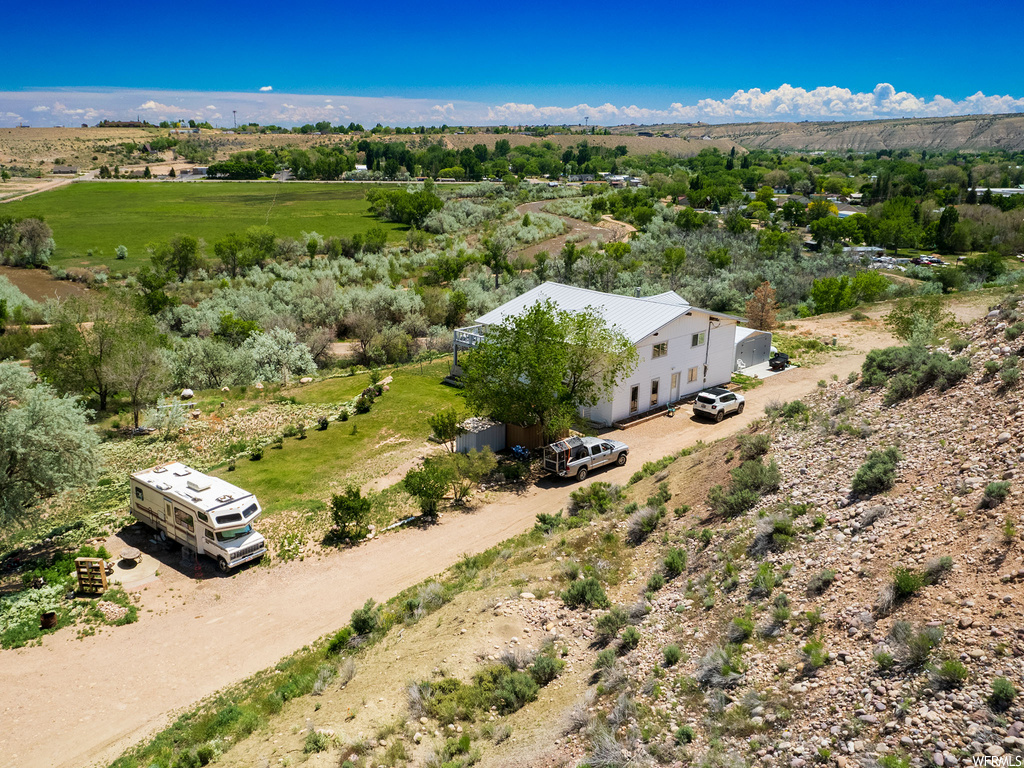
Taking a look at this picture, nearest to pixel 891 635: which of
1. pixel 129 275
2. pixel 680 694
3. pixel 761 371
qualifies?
pixel 680 694

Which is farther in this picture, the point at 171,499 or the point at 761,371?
the point at 761,371

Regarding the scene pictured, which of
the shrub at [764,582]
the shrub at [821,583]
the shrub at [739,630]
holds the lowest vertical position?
the shrub at [739,630]

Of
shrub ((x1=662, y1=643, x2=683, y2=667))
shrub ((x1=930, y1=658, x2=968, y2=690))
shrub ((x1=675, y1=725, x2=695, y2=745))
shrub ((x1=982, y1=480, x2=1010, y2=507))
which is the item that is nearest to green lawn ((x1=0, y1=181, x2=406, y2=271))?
shrub ((x1=662, y1=643, x2=683, y2=667))

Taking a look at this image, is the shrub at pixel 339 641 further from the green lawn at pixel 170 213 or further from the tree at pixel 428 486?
the green lawn at pixel 170 213

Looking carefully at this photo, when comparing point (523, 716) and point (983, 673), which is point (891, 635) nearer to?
point (983, 673)

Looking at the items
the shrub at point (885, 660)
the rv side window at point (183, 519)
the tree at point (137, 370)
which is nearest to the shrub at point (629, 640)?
the shrub at point (885, 660)

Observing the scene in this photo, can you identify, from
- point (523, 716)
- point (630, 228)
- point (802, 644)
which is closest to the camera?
point (802, 644)

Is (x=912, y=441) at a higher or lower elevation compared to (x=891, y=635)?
higher
